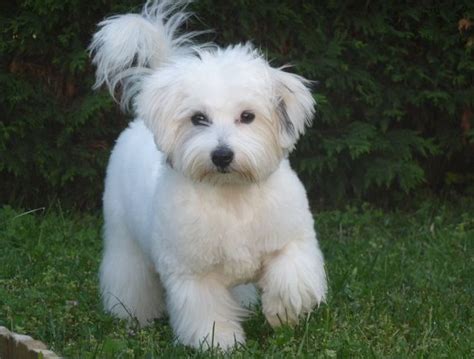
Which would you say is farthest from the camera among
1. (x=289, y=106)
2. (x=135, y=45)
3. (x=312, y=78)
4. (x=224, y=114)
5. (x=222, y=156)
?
(x=312, y=78)

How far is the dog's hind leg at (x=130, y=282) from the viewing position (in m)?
5.89

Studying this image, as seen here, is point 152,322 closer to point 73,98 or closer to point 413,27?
point 73,98

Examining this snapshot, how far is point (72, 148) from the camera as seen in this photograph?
27.5ft

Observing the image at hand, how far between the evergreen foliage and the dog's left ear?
301 centimetres

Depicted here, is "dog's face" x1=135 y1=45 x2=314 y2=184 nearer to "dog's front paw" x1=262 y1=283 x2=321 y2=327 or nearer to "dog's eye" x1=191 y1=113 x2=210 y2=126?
"dog's eye" x1=191 y1=113 x2=210 y2=126

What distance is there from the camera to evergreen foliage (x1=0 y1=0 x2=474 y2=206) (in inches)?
322

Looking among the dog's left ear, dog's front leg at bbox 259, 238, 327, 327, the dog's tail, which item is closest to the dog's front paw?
dog's front leg at bbox 259, 238, 327, 327

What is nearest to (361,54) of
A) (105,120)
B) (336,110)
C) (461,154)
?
(336,110)

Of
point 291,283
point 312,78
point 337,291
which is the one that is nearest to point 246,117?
point 291,283

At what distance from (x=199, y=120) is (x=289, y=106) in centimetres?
43

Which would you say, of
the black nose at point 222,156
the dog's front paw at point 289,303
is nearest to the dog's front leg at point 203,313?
the dog's front paw at point 289,303

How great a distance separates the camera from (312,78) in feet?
27.1

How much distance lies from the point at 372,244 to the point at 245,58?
271cm

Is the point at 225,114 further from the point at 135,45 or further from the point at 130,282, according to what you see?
the point at 130,282
